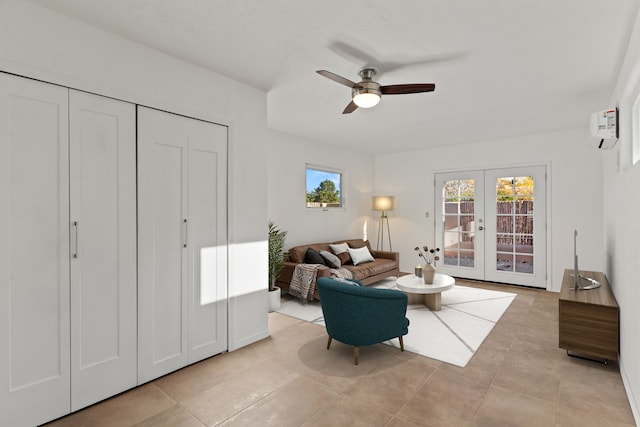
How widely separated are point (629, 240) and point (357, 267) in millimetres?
3403

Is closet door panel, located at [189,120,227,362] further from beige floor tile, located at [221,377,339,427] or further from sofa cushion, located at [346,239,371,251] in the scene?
sofa cushion, located at [346,239,371,251]

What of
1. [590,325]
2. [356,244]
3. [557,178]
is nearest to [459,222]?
[557,178]

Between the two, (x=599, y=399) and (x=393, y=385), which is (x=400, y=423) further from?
(x=599, y=399)

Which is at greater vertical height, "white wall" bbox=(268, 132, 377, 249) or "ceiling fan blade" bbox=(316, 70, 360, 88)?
"ceiling fan blade" bbox=(316, 70, 360, 88)

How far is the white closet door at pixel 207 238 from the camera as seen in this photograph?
282 centimetres

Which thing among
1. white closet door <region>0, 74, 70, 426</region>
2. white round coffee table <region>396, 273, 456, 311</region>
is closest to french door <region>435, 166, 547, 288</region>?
white round coffee table <region>396, 273, 456, 311</region>

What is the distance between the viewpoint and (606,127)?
295 centimetres

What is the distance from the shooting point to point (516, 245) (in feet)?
18.4

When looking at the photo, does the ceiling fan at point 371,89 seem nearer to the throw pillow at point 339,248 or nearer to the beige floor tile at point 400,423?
the beige floor tile at point 400,423

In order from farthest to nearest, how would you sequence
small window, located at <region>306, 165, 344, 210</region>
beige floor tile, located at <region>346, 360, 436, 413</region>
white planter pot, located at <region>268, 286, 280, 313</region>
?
small window, located at <region>306, 165, 344, 210</region>
white planter pot, located at <region>268, 286, 280, 313</region>
beige floor tile, located at <region>346, 360, 436, 413</region>

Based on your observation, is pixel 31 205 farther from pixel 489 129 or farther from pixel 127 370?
pixel 489 129

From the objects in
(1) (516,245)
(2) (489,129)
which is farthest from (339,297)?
(1) (516,245)

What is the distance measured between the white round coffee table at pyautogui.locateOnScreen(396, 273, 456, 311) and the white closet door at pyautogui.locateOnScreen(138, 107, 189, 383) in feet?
8.53

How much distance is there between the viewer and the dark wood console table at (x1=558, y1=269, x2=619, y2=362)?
8.84 ft
